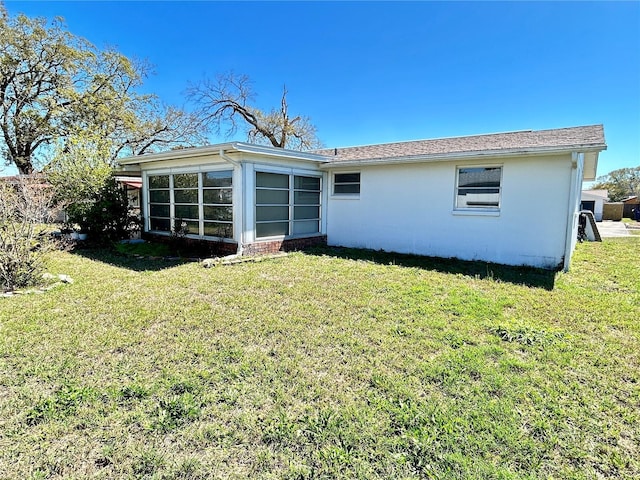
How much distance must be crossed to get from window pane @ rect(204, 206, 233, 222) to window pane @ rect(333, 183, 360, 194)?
382 centimetres

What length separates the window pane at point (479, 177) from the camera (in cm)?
857

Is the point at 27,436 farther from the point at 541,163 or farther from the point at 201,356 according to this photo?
the point at 541,163

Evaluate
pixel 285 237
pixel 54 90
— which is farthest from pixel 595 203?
pixel 54 90

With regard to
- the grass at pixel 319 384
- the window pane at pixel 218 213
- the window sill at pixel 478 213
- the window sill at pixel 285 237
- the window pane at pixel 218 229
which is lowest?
the grass at pixel 319 384

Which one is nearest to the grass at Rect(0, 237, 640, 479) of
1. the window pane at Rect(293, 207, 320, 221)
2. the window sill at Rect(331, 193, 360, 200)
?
the window pane at Rect(293, 207, 320, 221)

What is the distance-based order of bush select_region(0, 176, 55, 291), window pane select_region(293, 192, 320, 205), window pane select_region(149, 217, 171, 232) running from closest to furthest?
bush select_region(0, 176, 55, 291) < window pane select_region(293, 192, 320, 205) < window pane select_region(149, 217, 171, 232)

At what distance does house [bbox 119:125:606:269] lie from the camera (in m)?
7.97

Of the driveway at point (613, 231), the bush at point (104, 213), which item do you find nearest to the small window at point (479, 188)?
the bush at point (104, 213)

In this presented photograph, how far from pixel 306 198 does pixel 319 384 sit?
27.4ft

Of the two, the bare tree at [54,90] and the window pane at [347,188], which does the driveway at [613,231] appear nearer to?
the window pane at [347,188]

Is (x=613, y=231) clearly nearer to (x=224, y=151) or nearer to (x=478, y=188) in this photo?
(x=478, y=188)

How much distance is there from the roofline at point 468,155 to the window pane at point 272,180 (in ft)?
5.35

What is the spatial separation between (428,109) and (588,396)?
18377 mm

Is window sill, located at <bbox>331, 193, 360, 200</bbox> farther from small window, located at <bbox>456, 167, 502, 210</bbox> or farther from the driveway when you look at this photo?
the driveway
